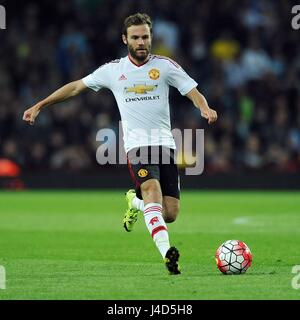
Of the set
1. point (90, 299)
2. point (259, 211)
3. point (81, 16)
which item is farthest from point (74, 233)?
point (81, 16)

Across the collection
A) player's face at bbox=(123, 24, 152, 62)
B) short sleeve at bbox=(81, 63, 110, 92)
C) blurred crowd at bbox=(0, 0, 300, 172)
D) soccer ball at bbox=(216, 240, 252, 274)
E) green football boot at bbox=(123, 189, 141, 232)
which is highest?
blurred crowd at bbox=(0, 0, 300, 172)

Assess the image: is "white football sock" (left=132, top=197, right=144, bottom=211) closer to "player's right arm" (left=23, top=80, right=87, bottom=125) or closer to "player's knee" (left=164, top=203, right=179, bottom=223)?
"player's knee" (left=164, top=203, right=179, bottom=223)

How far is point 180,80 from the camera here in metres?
9.59

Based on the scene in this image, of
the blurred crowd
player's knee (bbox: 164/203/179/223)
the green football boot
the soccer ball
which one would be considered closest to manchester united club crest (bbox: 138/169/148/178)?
player's knee (bbox: 164/203/179/223)

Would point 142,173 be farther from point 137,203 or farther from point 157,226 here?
point 137,203

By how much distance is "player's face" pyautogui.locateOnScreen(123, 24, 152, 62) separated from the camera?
372 inches

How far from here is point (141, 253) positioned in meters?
11.1

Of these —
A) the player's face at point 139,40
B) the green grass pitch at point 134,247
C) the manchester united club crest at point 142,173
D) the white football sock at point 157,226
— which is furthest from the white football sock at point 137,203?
the player's face at point 139,40

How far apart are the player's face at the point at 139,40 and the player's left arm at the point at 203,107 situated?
56 cm

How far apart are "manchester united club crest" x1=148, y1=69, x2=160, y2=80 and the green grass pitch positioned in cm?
175

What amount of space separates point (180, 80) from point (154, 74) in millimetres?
246

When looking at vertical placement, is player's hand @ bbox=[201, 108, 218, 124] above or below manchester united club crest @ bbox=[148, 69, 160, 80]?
below


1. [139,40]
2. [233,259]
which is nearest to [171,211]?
[233,259]

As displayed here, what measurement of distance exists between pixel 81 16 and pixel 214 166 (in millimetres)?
5058
